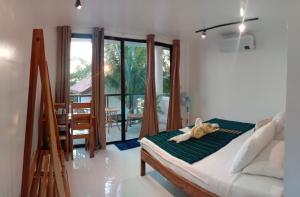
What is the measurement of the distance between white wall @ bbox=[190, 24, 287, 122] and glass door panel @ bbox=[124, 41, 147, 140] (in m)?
1.66

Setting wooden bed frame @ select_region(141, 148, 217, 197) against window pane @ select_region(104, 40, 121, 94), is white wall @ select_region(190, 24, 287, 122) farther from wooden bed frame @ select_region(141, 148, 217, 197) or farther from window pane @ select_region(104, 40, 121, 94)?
wooden bed frame @ select_region(141, 148, 217, 197)

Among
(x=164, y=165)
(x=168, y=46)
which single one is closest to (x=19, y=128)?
(x=164, y=165)

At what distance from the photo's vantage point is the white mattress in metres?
1.82

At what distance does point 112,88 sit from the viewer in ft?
16.3

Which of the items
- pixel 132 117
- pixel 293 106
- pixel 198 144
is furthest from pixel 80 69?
pixel 293 106

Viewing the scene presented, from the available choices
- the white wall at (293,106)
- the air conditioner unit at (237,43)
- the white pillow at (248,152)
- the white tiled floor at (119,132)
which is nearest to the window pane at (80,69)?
the white tiled floor at (119,132)

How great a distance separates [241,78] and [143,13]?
2.82m

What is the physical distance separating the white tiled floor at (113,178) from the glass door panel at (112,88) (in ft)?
3.32

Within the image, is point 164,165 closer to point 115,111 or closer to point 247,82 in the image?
point 115,111

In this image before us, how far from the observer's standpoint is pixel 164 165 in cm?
271

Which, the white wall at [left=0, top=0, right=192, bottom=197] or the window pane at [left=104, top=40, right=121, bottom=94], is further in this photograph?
the window pane at [left=104, top=40, right=121, bottom=94]

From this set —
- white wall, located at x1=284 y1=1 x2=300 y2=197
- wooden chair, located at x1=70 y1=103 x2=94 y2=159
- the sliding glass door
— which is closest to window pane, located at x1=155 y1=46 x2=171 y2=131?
the sliding glass door

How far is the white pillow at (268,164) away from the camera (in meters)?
1.92

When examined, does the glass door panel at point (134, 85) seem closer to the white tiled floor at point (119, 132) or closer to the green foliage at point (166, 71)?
the white tiled floor at point (119, 132)
